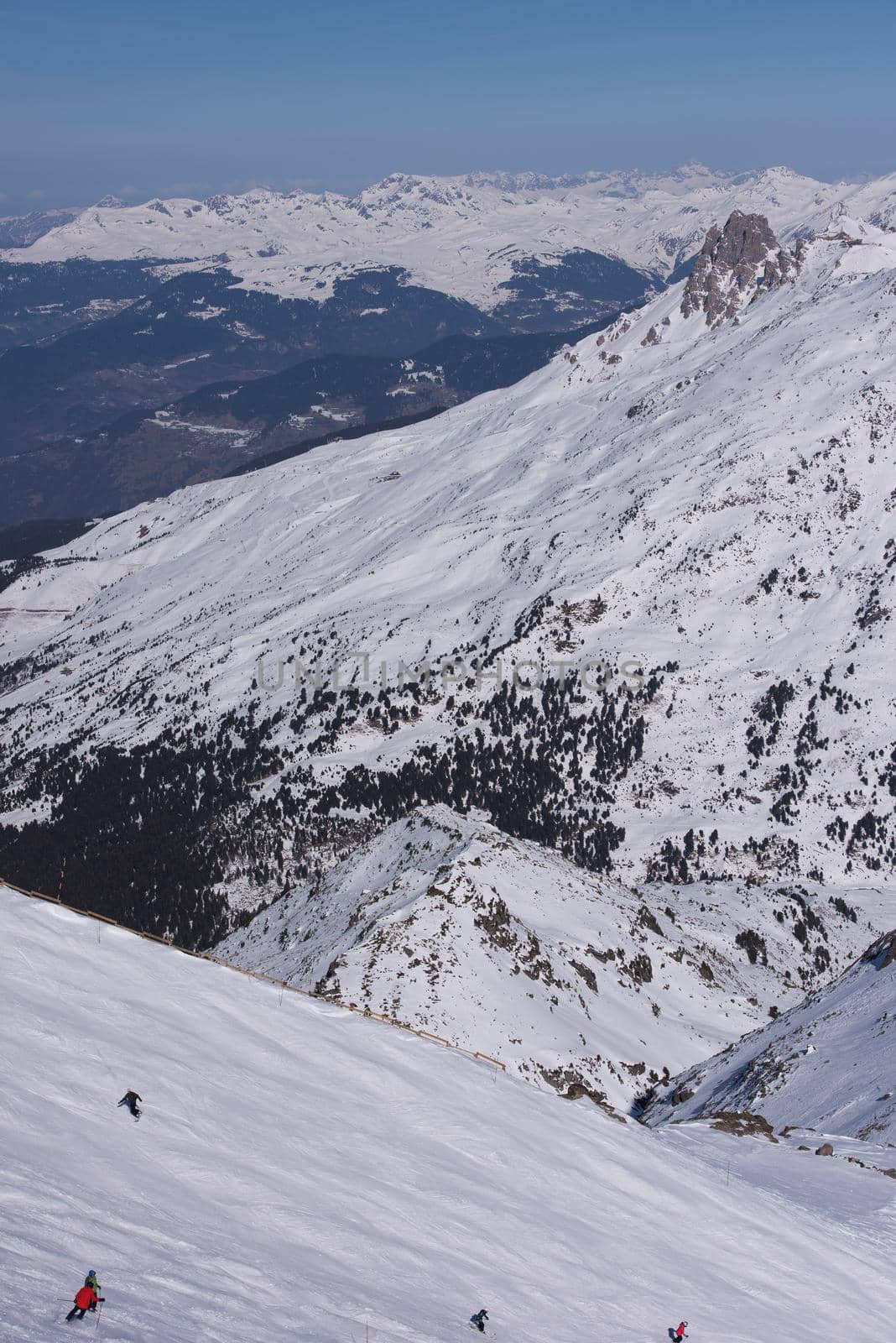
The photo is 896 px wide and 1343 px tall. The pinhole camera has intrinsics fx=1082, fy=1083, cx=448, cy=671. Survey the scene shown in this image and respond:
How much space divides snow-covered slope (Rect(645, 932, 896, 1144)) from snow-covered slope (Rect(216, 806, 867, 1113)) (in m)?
6.48

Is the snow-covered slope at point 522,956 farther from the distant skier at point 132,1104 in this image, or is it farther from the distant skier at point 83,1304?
the distant skier at point 83,1304

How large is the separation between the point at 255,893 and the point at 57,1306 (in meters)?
149

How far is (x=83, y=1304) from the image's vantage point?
2069 cm

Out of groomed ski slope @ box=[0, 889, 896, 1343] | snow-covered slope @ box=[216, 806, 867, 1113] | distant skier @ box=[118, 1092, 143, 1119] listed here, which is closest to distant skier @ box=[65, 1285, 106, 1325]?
groomed ski slope @ box=[0, 889, 896, 1343]

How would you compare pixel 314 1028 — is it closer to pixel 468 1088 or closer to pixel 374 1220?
pixel 468 1088

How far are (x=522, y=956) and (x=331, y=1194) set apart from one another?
2327 inches

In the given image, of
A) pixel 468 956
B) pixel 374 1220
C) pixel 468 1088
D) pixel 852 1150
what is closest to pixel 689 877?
pixel 468 956

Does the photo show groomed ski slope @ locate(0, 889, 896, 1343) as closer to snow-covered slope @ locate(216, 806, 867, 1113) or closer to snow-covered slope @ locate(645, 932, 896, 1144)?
snow-covered slope @ locate(645, 932, 896, 1144)

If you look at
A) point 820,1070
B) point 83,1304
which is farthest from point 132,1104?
point 820,1070

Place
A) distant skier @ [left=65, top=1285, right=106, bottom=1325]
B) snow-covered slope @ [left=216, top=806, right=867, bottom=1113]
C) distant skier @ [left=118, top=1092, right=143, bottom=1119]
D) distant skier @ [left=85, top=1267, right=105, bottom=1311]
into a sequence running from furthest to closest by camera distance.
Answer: snow-covered slope @ [left=216, top=806, right=867, bottom=1113], distant skier @ [left=118, top=1092, right=143, bottom=1119], distant skier @ [left=85, top=1267, right=105, bottom=1311], distant skier @ [left=65, top=1285, right=106, bottom=1325]

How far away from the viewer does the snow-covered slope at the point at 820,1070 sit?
61.1 meters

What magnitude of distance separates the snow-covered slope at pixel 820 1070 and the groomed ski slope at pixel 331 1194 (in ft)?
55.6

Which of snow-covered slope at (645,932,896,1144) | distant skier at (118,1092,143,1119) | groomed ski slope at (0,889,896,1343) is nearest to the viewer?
groomed ski slope at (0,889,896,1343)

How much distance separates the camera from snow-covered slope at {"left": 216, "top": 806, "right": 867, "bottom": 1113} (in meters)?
78.7
